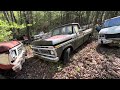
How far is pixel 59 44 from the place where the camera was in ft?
16.8

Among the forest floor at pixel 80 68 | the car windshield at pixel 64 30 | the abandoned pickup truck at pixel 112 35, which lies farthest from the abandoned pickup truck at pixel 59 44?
the abandoned pickup truck at pixel 112 35

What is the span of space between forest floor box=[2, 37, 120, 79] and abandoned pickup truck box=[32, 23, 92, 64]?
0.44m

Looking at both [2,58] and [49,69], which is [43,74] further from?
[2,58]

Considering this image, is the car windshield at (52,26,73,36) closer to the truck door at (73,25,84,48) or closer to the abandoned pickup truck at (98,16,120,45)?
the truck door at (73,25,84,48)

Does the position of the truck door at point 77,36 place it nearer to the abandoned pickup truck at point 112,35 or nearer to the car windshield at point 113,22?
Result: the abandoned pickup truck at point 112,35

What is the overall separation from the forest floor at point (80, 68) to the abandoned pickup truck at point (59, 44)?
0.44m

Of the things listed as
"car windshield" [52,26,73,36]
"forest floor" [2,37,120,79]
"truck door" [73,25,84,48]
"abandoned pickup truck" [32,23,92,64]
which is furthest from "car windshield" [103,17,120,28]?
"car windshield" [52,26,73,36]

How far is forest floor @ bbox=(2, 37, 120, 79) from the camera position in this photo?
4621mm

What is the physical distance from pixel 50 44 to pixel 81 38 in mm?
2579

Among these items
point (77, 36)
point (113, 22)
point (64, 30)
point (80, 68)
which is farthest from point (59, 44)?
point (113, 22)

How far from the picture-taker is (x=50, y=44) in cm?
493

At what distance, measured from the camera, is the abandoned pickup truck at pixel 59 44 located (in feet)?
16.4

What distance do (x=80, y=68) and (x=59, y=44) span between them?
1.28 m

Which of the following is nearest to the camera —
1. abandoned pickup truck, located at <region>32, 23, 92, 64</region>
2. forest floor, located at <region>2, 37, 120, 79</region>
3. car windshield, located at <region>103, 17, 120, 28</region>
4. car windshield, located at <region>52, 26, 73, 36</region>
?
forest floor, located at <region>2, 37, 120, 79</region>
